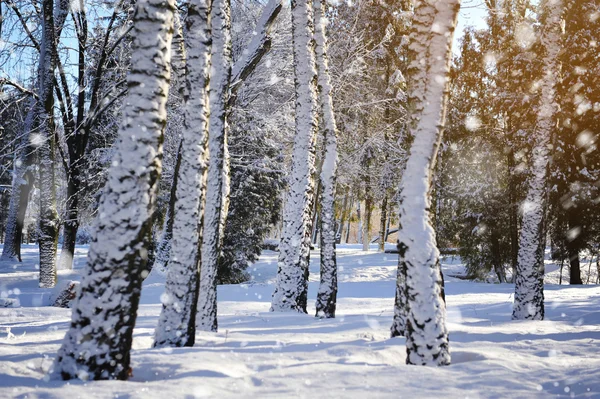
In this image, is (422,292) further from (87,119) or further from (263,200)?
(263,200)

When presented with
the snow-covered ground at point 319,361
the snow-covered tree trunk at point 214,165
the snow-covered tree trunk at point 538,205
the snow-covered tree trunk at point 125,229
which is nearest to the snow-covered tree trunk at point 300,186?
the snow-covered ground at point 319,361

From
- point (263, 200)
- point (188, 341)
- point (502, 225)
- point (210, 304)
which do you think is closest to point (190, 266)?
point (188, 341)

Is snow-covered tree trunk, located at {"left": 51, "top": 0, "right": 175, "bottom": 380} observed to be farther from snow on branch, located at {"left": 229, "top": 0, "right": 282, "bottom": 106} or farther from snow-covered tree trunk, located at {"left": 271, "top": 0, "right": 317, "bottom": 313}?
snow-covered tree trunk, located at {"left": 271, "top": 0, "right": 317, "bottom": 313}

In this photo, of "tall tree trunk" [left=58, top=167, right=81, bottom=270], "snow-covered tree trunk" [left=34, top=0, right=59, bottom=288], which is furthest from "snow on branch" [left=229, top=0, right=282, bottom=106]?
"tall tree trunk" [left=58, top=167, right=81, bottom=270]

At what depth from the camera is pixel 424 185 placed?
4383mm

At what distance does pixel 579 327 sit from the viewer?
7.35 meters

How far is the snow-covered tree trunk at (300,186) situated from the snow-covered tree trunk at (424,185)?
12.6 ft

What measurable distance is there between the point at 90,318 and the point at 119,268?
44 centimetres

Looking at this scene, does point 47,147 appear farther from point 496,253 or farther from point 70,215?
point 496,253

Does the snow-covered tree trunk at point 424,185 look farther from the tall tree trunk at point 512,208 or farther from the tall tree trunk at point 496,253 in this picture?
the tall tree trunk at point 496,253

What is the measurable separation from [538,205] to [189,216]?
6914 millimetres

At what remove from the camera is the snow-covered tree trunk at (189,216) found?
15.4ft

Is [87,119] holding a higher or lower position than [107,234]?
higher

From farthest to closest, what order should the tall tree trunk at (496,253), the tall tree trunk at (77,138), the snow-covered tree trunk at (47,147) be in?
1. the tall tree trunk at (496,253)
2. the tall tree trunk at (77,138)
3. the snow-covered tree trunk at (47,147)
